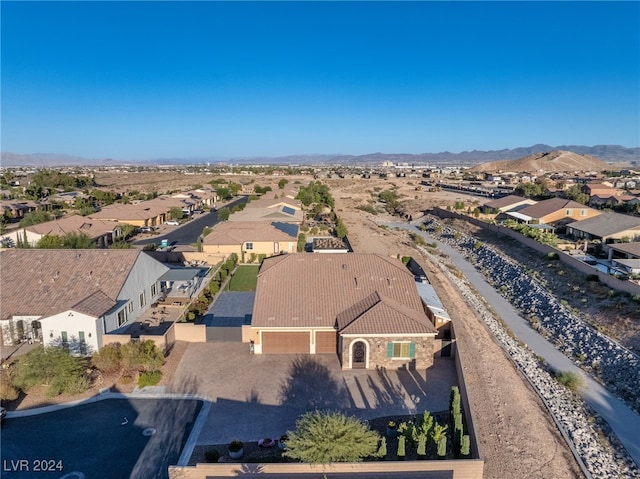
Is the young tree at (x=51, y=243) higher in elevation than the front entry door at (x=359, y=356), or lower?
higher

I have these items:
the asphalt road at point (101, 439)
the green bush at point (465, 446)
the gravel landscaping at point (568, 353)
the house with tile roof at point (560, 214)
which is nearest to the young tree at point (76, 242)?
the asphalt road at point (101, 439)

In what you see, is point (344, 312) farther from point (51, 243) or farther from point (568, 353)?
point (51, 243)

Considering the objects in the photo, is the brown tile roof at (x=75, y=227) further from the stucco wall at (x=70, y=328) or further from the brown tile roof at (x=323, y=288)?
the brown tile roof at (x=323, y=288)

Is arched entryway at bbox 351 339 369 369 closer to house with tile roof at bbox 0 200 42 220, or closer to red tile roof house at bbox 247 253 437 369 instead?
red tile roof house at bbox 247 253 437 369

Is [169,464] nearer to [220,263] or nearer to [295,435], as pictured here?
[295,435]

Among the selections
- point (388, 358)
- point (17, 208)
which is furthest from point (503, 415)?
point (17, 208)

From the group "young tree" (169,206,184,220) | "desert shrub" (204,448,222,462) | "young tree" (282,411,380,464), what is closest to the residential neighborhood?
"desert shrub" (204,448,222,462)

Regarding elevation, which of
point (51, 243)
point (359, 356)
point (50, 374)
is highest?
point (51, 243)
